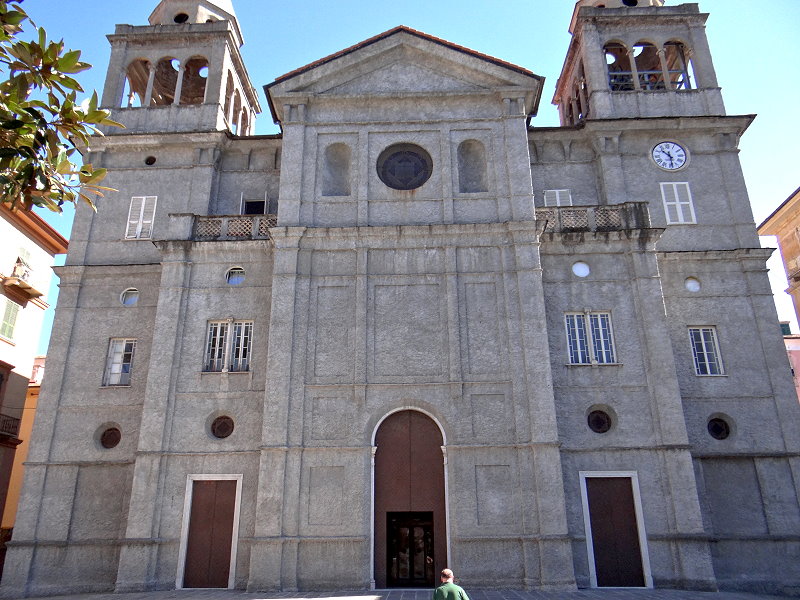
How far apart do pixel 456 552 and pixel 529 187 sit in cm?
1166

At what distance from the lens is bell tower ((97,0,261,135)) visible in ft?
85.1

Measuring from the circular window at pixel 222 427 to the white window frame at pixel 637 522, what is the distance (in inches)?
421

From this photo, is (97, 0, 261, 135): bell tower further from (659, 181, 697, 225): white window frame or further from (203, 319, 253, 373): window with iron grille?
(659, 181, 697, 225): white window frame

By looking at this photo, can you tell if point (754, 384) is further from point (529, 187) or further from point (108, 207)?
point (108, 207)

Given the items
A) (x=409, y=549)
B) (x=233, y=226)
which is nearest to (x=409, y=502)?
(x=409, y=549)

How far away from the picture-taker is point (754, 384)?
69.9ft

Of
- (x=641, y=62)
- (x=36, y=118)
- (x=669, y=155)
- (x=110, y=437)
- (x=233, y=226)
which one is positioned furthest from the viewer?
(x=641, y=62)

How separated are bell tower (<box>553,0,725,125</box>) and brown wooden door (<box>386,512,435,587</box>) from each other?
53.9ft

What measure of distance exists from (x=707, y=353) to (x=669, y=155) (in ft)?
25.4

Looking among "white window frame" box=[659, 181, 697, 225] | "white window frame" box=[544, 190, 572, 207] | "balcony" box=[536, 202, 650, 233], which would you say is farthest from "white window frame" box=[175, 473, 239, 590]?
"white window frame" box=[659, 181, 697, 225]

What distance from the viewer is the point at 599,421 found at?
20.2 meters

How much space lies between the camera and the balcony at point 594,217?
21.9 m

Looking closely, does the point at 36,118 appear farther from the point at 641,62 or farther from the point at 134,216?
the point at 641,62

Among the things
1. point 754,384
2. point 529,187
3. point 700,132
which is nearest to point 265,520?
point 529,187
